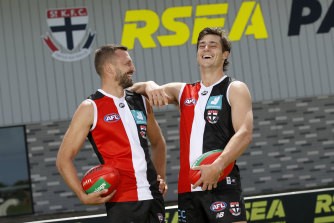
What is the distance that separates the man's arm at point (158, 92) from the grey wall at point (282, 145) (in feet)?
35.3

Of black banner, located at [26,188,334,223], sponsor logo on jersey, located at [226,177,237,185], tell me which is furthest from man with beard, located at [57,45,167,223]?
black banner, located at [26,188,334,223]

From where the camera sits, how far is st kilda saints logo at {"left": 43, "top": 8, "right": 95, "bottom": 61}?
1430cm

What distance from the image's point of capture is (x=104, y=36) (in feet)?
47.3

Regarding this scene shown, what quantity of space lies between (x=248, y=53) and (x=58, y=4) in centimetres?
394

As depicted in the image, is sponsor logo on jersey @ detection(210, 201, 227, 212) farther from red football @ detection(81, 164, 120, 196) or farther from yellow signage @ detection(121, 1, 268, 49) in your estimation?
yellow signage @ detection(121, 1, 268, 49)

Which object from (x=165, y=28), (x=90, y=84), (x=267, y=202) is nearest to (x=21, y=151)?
Answer: (x=90, y=84)

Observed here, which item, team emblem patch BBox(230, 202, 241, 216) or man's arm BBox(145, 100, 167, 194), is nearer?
team emblem patch BBox(230, 202, 241, 216)

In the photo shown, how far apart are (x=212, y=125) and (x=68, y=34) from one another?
371 inches

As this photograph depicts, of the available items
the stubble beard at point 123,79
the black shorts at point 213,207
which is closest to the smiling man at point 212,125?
the black shorts at point 213,207

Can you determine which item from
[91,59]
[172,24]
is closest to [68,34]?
[91,59]

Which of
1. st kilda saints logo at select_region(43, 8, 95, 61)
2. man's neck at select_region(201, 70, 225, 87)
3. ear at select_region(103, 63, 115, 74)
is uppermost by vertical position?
st kilda saints logo at select_region(43, 8, 95, 61)

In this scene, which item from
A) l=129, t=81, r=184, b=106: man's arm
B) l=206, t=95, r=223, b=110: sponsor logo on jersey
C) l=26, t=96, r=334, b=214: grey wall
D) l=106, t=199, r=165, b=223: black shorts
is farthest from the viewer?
l=26, t=96, r=334, b=214: grey wall

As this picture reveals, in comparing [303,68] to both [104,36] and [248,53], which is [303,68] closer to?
[248,53]

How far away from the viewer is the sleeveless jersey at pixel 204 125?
211 inches
